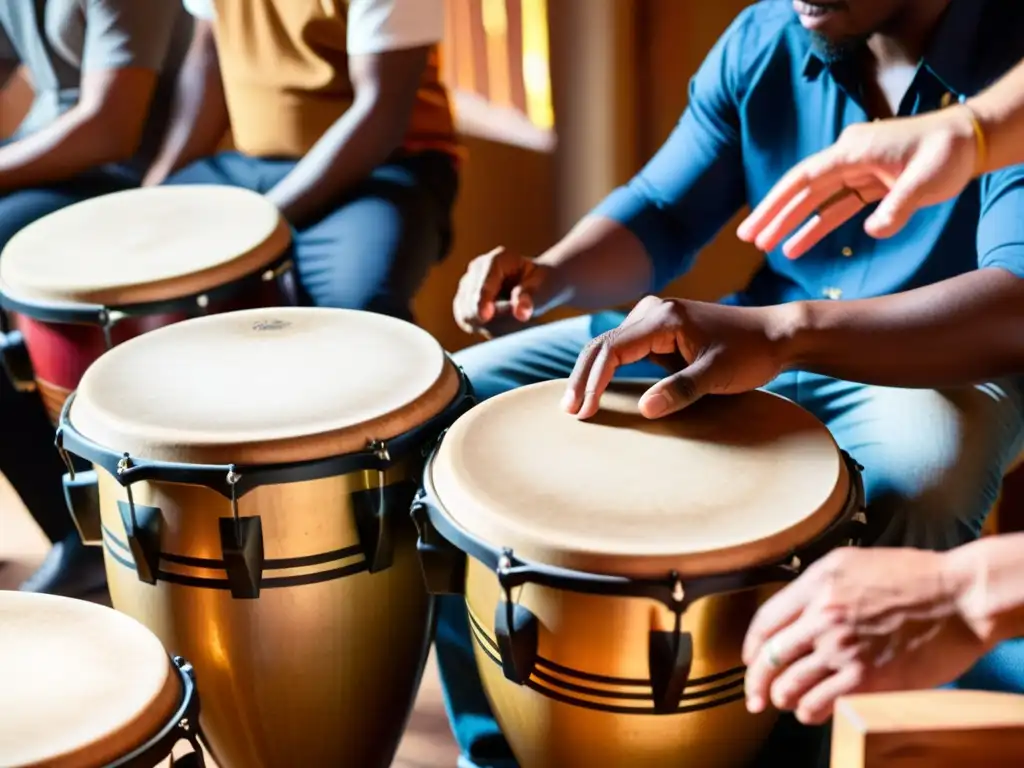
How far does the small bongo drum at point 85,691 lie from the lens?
805 millimetres

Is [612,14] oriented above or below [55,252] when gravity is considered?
above

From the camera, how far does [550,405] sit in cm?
118

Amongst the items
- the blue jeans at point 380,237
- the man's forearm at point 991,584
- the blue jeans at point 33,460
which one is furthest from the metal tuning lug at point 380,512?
the blue jeans at point 33,460

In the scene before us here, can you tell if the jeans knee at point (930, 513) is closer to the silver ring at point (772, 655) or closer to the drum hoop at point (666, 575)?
the drum hoop at point (666, 575)

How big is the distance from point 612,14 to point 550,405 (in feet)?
3.80

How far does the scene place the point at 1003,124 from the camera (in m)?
1.07

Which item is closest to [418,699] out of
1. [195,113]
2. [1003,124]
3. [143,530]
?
[143,530]

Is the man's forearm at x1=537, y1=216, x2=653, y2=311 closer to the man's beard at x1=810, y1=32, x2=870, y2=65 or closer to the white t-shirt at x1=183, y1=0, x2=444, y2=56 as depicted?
the man's beard at x1=810, y1=32, x2=870, y2=65

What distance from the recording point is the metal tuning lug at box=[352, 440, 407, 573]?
114 cm

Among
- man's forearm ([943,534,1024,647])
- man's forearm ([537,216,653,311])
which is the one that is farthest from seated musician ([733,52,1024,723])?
man's forearm ([537,216,653,311])

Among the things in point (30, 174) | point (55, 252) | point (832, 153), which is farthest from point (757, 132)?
point (30, 174)

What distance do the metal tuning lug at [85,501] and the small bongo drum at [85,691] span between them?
25 centimetres

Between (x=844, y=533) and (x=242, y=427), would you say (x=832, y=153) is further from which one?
(x=242, y=427)

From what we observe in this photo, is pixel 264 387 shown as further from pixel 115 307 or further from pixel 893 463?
pixel 893 463
